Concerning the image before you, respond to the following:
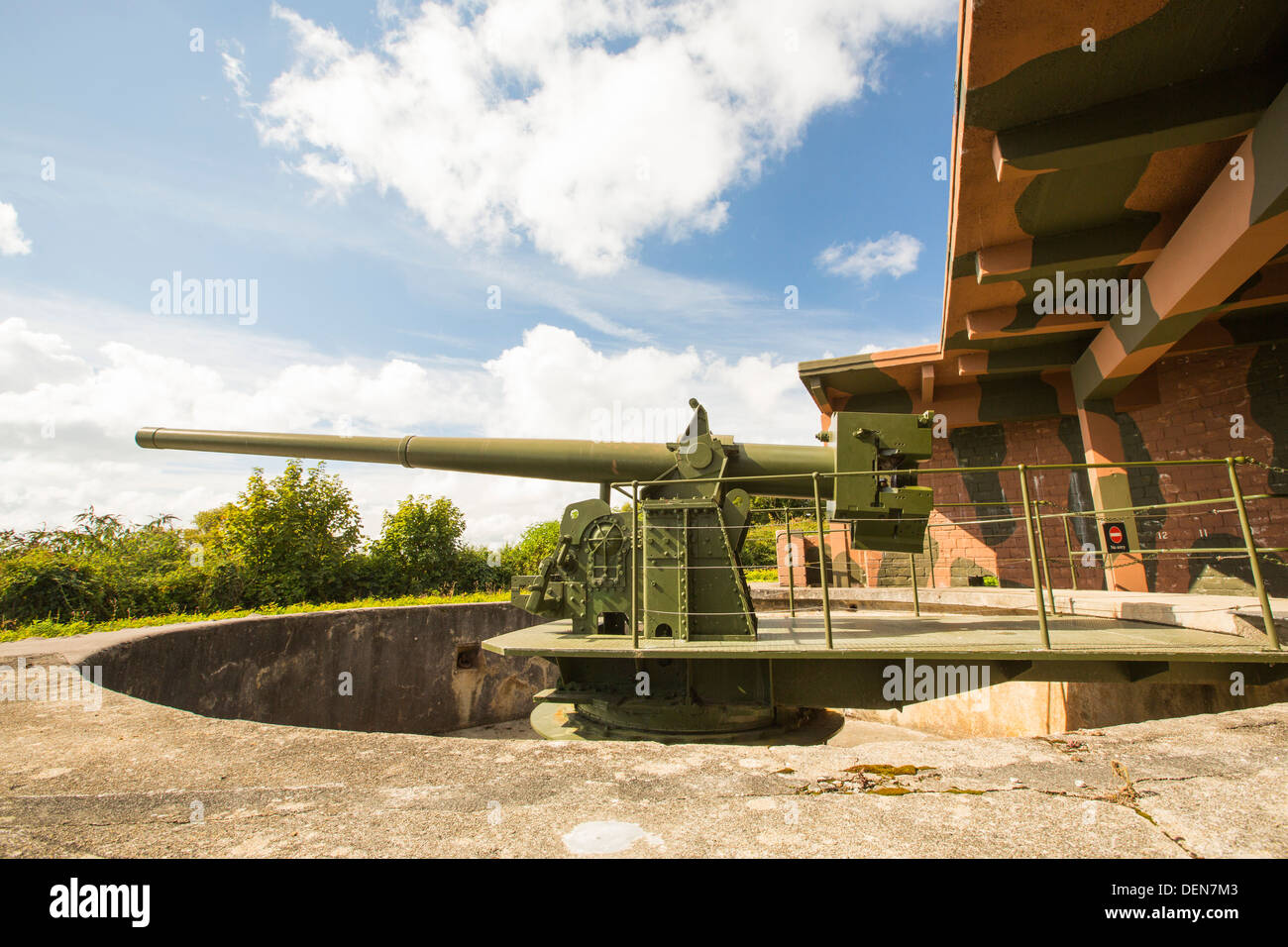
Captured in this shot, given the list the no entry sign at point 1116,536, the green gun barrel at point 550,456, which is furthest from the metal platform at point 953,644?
the no entry sign at point 1116,536

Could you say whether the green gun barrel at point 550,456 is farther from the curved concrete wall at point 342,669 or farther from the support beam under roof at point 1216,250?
the support beam under roof at point 1216,250

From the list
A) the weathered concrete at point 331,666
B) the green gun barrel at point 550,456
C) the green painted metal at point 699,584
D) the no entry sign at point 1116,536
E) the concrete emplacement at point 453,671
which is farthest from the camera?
the no entry sign at point 1116,536

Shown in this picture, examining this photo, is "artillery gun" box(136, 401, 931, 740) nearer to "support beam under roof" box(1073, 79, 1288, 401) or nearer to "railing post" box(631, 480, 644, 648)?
"railing post" box(631, 480, 644, 648)

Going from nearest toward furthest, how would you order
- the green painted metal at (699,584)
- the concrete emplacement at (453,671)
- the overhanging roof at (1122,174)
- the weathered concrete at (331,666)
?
the overhanging roof at (1122,174) < the concrete emplacement at (453,671) < the green painted metal at (699,584) < the weathered concrete at (331,666)

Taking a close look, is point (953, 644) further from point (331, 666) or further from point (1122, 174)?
point (331, 666)

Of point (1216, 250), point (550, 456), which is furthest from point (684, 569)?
point (1216, 250)

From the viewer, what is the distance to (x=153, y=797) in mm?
2035

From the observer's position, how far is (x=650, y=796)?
1.99 meters

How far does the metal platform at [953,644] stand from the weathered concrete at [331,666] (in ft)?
12.3

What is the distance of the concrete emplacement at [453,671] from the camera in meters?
4.76

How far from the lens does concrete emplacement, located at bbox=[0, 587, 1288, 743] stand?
15.6ft

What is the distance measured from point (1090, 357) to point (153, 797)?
457 inches

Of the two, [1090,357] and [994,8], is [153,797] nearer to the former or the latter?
[994,8]

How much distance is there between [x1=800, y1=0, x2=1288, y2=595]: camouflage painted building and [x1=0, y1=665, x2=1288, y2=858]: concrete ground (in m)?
4.14
